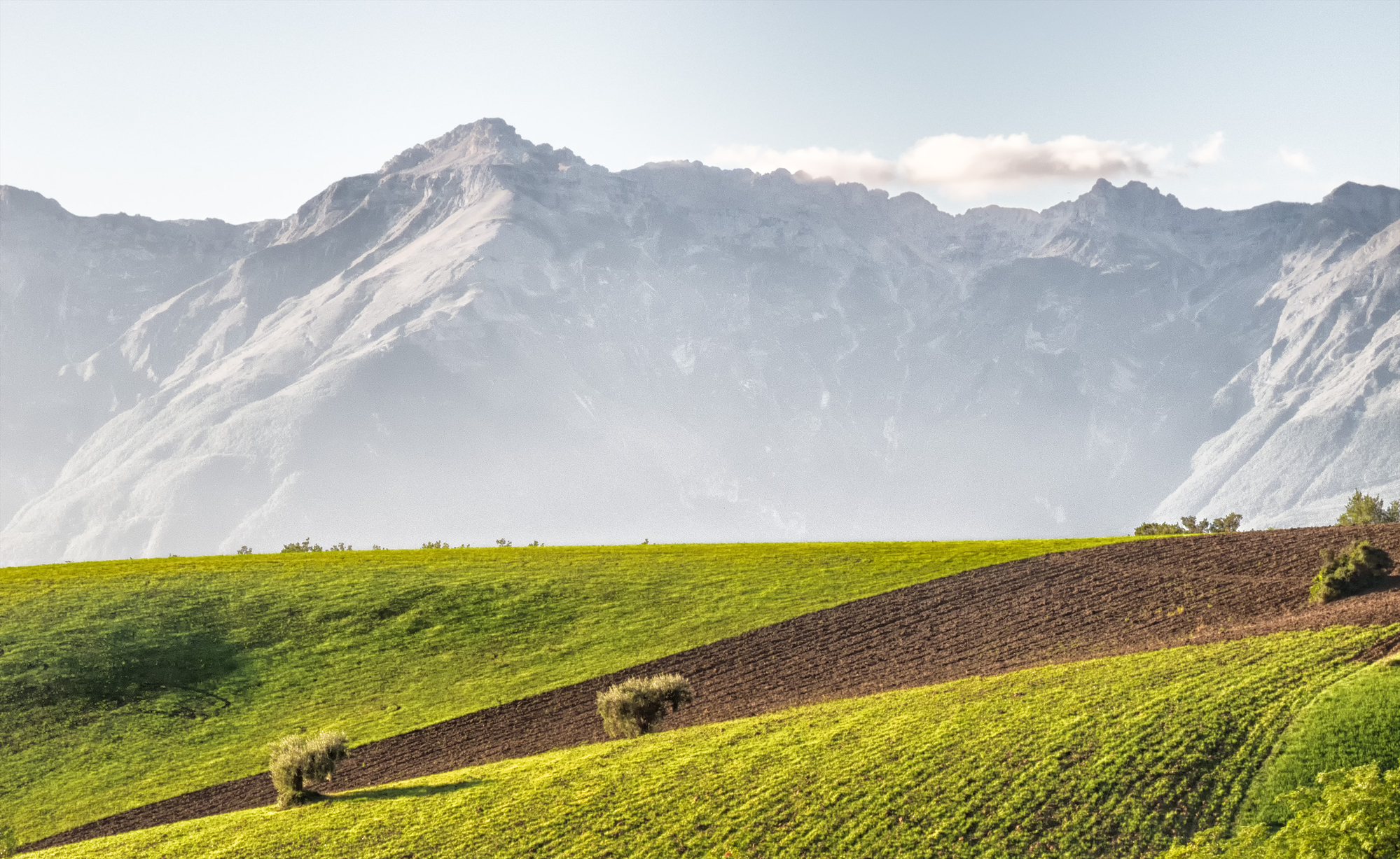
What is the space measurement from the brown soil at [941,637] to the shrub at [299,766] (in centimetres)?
420

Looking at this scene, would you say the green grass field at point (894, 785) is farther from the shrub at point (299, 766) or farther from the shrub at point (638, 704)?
the shrub at point (638, 704)

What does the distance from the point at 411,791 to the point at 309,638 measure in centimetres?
2296

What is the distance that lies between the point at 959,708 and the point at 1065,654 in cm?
1007

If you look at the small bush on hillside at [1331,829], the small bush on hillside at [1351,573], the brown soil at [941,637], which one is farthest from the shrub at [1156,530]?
the small bush on hillside at [1331,829]

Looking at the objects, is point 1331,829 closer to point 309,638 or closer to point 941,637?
point 941,637

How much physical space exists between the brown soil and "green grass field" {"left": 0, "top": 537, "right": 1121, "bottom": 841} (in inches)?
71.0

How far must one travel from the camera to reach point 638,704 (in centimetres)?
3650

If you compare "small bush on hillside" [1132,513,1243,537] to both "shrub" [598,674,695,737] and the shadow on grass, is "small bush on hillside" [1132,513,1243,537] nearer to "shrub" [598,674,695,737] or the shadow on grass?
"shrub" [598,674,695,737]

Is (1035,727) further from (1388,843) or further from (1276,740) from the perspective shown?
(1388,843)

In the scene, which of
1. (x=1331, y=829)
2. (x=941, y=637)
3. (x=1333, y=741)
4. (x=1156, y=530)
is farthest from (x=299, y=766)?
(x=1156, y=530)

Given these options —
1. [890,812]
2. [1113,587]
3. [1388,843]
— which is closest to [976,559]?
[1113,587]

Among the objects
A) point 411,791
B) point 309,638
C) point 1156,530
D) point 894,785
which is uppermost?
point 309,638

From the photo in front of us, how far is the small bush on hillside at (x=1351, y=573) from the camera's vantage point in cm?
4131

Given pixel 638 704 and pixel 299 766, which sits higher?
pixel 299 766
